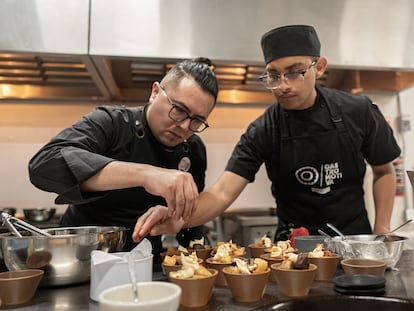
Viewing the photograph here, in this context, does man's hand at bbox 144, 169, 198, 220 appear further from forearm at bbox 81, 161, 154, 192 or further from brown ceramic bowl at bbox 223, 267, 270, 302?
brown ceramic bowl at bbox 223, 267, 270, 302

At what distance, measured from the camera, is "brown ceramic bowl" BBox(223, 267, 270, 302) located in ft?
2.71

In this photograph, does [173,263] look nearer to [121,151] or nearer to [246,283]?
[246,283]

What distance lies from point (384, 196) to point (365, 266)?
0.87 meters

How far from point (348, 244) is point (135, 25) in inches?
64.1

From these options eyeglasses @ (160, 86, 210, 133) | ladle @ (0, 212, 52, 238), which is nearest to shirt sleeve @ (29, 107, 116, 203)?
ladle @ (0, 212, 52, 238)

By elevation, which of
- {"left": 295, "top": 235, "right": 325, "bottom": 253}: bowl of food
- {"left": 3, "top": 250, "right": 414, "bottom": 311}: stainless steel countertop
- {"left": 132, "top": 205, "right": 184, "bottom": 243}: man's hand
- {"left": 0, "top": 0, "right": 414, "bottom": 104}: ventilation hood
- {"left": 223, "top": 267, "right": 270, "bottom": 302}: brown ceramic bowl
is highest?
{"left": 0, "top": 0, "right": 414, "bottom": 104}: ventilation hood

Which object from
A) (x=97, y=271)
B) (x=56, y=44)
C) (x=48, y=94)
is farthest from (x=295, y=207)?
(x=48, y=94)

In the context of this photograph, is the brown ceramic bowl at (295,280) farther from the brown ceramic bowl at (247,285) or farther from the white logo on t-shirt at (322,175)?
the white logo on t-shirt at (322,175)

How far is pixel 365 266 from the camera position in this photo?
962 millimetres

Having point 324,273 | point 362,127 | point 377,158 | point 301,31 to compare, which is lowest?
point 324,273

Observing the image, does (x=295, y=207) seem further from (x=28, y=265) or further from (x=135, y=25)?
(x=135, y=25)

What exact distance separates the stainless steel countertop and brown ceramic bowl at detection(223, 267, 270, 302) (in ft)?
0.05

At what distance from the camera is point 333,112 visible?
1.68 metres

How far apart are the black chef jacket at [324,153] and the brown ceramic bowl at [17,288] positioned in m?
1.00
